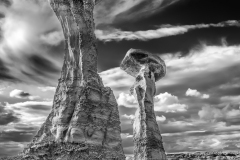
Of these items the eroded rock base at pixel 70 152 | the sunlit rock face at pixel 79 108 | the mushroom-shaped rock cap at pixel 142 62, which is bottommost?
the eroded rock base at pixel 70 152

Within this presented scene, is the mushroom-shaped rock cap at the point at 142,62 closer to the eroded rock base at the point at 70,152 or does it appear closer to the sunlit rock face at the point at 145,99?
the sunlit rock face at the point at 145,99

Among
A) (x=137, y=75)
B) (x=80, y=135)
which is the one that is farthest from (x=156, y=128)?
(x=80, y=135)

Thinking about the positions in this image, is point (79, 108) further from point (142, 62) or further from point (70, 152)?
point (142, 62)

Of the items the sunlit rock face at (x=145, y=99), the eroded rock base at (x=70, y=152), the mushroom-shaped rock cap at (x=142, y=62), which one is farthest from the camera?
the mushroom-shaped rock cap at (x=142, y=62)

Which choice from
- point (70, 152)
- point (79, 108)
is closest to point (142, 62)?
point (79, 108)

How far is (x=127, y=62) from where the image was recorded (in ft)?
144

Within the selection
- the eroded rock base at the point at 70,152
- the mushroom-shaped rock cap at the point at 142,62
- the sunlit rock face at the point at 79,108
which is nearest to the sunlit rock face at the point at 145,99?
the mushroom-shaped rock cap at the point at 142,62

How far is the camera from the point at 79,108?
2656 cm

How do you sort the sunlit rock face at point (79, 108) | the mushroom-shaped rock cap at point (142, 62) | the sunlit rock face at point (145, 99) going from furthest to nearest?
1. the mushroom-shaped rock cap at point (142, 62)
2. the sunlit rock face at point (145, 99)
3. the sunlit rock face at point (79, 108)

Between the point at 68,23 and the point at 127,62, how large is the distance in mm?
15859

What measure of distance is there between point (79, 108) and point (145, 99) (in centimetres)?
1460

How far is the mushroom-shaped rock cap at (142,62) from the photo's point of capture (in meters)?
42.9

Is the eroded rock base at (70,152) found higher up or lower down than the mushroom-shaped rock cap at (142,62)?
lower down

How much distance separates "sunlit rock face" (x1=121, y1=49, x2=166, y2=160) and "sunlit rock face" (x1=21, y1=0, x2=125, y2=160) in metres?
11.3
